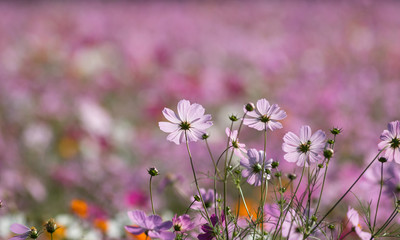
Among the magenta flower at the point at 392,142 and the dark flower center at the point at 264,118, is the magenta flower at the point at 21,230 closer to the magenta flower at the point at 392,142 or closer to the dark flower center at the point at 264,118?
the dark flower center at the point at 264,118

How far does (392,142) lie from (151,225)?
0.27m

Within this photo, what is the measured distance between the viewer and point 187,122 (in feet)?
1.85

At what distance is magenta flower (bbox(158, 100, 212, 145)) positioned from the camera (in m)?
0.56

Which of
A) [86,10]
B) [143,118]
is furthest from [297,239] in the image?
[86,10]

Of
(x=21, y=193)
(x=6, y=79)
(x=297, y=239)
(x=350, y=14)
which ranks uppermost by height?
(x=350, y=14)

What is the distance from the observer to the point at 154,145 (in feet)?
5.34

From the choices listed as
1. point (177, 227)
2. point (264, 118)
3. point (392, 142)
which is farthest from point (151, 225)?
point (392, 142)

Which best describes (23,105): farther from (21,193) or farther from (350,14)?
(350,14)

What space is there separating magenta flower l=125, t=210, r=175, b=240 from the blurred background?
0.82ft

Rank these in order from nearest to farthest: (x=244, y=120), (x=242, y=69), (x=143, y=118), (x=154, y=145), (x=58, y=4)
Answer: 1. (x=244, y=120)
2. (x=154, y=145)
3. (x=143, y=118)
4. (x=242, y=69)
5. (x=58, y=4)

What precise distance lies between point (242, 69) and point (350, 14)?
106 centimetres

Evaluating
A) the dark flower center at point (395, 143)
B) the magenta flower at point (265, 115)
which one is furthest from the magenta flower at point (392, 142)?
the magenta flower at point (265, 115)

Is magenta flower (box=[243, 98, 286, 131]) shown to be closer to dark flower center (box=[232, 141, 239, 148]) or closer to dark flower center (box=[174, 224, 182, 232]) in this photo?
dark flower center (box=[232, 141, 239, 148])

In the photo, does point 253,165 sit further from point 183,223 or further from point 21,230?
point 21,230
